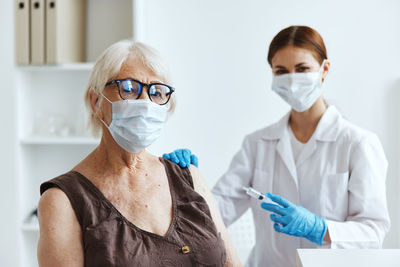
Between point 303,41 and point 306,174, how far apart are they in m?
0.52

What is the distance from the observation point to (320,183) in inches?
64.8

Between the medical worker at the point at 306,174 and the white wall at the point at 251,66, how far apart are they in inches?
26.4

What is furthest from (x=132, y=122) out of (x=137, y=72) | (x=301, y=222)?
(x=301, y=222)

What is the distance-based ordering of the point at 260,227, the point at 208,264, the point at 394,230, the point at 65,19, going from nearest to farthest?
the point at 208,264, the point at 260,227, the point at 65,19, the point at 394,230

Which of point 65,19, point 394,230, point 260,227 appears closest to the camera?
point 260,227

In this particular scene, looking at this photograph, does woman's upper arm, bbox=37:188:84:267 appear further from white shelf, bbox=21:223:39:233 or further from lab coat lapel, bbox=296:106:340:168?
white shelf, bbox=21:223:39:233

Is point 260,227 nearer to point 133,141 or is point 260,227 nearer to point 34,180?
point 133,141

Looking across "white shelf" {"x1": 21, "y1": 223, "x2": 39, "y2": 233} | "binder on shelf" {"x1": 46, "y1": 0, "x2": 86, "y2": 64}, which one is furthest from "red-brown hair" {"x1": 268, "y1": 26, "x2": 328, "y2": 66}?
"white shelf" {"x1": 21, "y1": 223, "x2": 39, "y2": 233}

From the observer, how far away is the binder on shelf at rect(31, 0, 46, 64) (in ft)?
7.18

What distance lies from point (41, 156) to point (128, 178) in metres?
1.51

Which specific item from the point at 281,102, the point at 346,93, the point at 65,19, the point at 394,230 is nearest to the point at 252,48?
the point at 281,102

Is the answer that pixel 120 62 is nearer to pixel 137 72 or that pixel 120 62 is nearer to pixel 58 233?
pixel 137 72

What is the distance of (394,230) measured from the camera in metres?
2.42

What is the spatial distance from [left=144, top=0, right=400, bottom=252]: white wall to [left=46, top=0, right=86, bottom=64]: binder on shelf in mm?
A: 405
